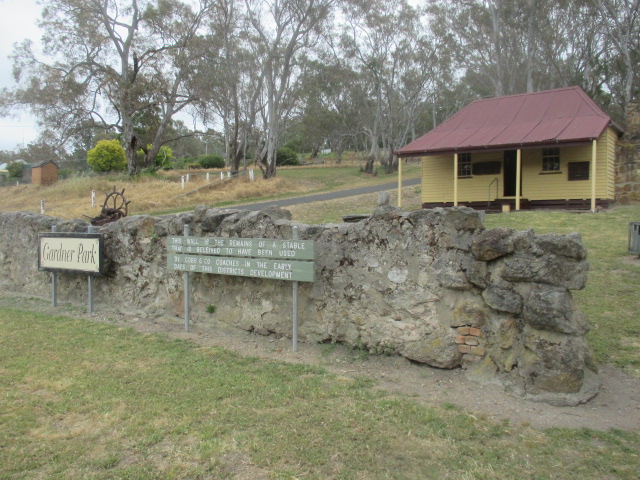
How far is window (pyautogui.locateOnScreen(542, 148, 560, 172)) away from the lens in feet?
63.5

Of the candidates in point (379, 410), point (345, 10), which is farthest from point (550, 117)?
point (345, 10)

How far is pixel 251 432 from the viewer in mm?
4020

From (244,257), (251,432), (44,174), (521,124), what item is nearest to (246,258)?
(244,257)

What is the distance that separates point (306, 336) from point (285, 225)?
138 cm

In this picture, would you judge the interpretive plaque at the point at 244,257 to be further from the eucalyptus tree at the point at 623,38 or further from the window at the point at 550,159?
the eucalyptus tree at the point at 623,38

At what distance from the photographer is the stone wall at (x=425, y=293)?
462cm

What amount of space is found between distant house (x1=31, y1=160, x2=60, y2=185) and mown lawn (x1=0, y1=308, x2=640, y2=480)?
111 feet

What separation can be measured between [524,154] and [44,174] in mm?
31033

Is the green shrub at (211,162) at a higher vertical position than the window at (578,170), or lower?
higher

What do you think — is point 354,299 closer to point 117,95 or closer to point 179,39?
point 117,95

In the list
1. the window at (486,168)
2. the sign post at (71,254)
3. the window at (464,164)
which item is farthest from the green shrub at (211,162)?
the sign post at (71,254)

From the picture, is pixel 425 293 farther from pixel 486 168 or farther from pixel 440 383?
pixel 486 168


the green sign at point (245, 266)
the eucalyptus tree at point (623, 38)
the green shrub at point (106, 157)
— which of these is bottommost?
the green sign at point (245, 266)

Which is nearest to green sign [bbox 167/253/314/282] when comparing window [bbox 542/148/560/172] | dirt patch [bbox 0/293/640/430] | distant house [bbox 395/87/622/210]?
dirt patch [bbox 0/293/640/430]
